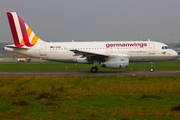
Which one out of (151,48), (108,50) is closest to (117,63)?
(108,50)

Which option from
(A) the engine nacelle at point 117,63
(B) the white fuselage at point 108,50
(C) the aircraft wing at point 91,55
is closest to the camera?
(A) the engine nacelle at point 117,63

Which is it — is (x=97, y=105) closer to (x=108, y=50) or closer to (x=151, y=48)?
(x=108, y=50)

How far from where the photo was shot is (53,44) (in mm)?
31344

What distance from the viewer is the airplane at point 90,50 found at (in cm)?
2819

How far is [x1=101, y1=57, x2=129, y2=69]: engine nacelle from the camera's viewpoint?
2709cm

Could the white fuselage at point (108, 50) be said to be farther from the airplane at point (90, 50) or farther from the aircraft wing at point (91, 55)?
the aircraft wing at point (91, 55)

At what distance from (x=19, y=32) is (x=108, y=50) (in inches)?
519

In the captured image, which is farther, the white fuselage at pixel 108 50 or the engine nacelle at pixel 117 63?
the white fuselage at pixel 108 50

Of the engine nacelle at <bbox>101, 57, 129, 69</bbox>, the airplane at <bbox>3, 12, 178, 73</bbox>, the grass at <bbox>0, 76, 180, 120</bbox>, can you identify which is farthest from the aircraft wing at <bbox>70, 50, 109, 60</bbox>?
the grass at <bbox>0, 76, 180, 120</bbox>

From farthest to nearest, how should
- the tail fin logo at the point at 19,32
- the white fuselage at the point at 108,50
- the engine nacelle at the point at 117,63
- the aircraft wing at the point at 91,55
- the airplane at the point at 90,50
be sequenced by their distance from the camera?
the tail fin logo at the point at 19,32
the white fuselage at the point at 108,50
the airplane at the point at 90,50
the aircraft wing at the point at 91,55
the engine nacelle at the point at 117,63

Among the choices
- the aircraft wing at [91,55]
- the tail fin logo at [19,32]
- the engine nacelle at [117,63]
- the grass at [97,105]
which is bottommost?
the grass at [97,105]

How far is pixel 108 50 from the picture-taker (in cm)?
2958

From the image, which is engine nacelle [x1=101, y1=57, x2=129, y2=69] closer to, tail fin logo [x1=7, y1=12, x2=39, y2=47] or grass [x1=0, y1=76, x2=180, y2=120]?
tail fin logo [x1=7, y1=12, x2=39, y2=47]

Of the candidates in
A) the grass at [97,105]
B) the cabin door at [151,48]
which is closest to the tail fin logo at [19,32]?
the cabin door at [151,48]
